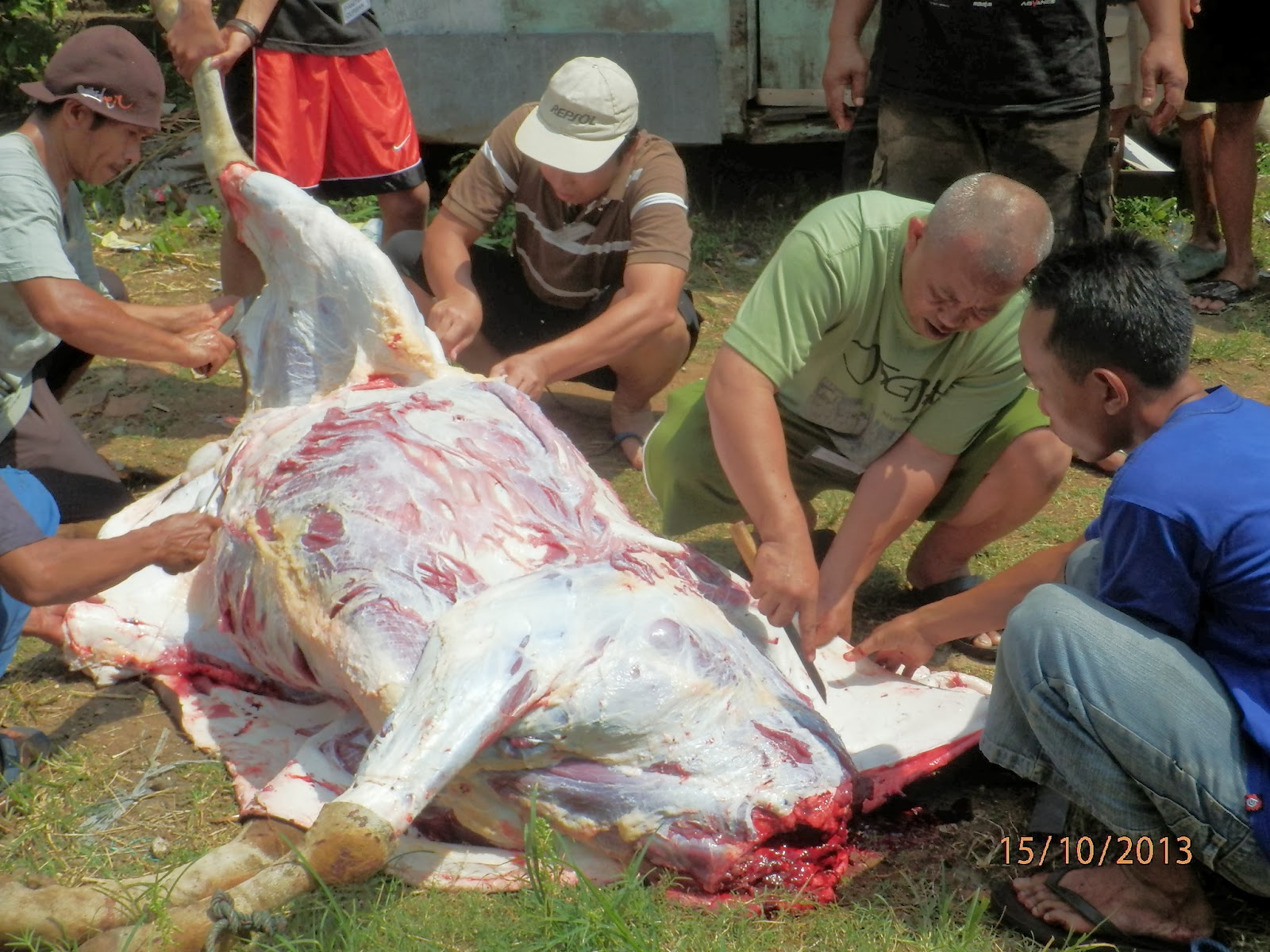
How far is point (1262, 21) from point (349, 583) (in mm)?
5030

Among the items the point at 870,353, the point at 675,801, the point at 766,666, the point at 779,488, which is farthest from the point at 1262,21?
the point at 675,801

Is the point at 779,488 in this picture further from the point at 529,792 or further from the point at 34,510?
the point at 34,510

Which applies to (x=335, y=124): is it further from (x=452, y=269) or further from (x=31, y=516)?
(x=31, y=516)

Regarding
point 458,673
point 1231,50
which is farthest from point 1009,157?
point 458,673

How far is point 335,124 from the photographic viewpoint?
493 cm

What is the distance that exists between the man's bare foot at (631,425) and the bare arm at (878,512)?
1.34 metres

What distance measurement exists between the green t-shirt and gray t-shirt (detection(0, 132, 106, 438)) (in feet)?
6.36

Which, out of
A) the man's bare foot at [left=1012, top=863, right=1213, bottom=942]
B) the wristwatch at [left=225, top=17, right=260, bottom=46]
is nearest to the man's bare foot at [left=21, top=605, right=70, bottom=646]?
the wristwatch at [left=225, top=17, right=260, bottom=46]

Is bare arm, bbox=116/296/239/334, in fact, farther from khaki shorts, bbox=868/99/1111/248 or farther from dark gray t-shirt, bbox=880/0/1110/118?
dark gray t-shirt, bbox=880/0/1110/118

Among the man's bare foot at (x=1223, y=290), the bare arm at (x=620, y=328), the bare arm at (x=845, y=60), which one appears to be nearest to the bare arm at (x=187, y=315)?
the bare arm at (x=620, y=328)

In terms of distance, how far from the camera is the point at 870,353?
344 cm

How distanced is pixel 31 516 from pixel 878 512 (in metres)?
2.00

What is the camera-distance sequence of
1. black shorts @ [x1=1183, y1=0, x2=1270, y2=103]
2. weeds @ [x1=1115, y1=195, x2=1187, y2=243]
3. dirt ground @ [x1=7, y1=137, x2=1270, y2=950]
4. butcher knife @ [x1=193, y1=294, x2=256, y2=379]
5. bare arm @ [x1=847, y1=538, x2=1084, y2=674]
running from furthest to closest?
weeds @ [x1=1115, y1=195, x2=1187, y2=243] < black shorts @ [x1=1183, y1=0, x2=1270, y2=103] < butcher knife @ [x1=193, y1=294, x2=256, y2=379] < bare arm @ [x1=847, y1=538, x2=1084, y2=674] < dirt ground @ [x1=7, y1=137, x2=1270, y2=950]

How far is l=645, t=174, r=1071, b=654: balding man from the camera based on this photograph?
3.04 metres
